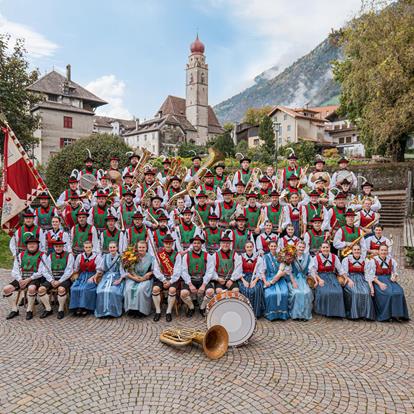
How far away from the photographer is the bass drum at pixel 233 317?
5.91m

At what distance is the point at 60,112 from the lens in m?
37.1

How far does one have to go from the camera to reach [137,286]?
7.36 metres

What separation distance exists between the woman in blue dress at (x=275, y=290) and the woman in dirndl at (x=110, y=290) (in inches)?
117

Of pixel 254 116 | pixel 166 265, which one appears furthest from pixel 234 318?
pixel 254 116

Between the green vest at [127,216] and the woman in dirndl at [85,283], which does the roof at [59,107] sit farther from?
the woman in dirndl at [85,283]

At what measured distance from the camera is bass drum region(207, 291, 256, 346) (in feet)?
19.4

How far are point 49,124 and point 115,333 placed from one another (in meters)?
35.1

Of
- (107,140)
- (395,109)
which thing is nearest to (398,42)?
(395,109)

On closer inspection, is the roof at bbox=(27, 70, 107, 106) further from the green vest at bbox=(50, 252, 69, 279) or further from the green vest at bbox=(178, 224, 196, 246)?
the green vest at bbox=(178, 224, 196, 246)

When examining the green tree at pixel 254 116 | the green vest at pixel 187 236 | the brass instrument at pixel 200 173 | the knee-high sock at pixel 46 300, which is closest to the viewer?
the knee-high sock at pixel 46 300

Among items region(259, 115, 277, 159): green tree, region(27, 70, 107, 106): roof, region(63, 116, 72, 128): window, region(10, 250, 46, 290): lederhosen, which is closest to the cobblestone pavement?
region(10, 250, 46, 290): lederhosen

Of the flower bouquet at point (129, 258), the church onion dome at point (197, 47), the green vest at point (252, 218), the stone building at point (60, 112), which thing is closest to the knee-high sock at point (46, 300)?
the flower bouquet at point (129, 258)

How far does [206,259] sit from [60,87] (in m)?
36.9

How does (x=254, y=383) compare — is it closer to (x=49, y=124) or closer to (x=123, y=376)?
(x=123, y=376)
